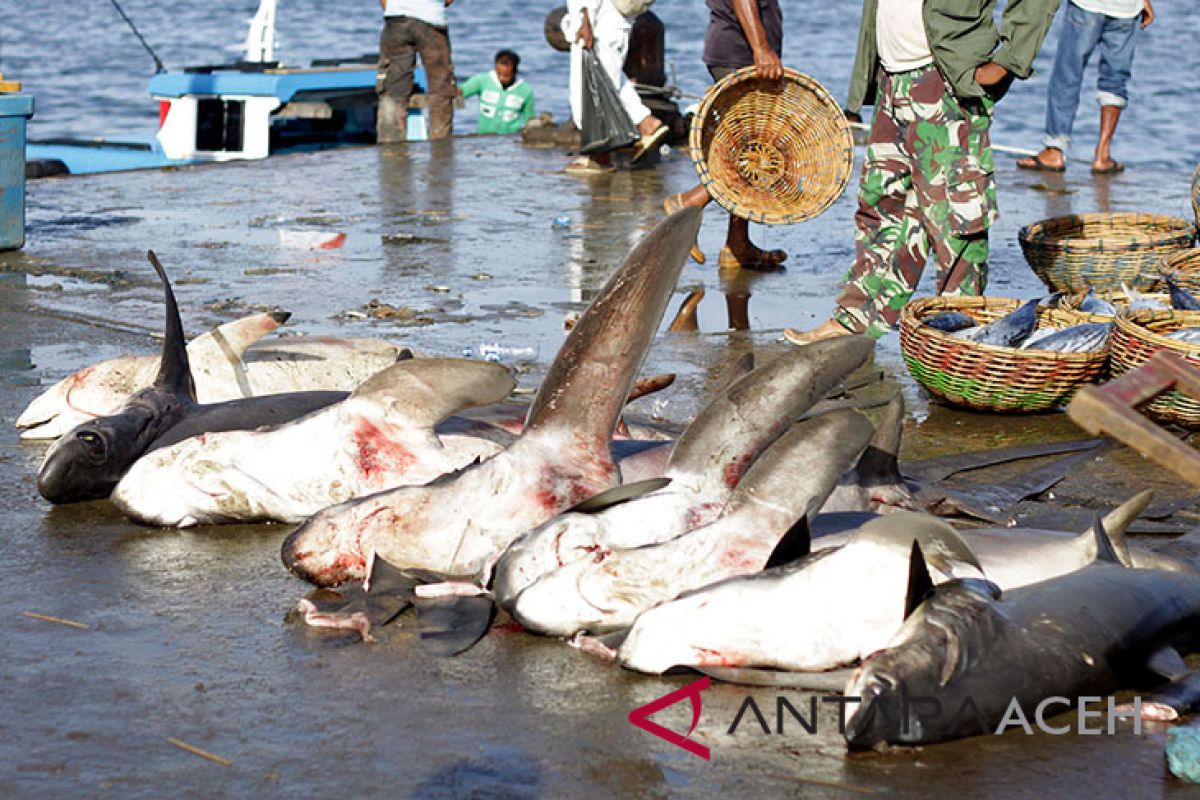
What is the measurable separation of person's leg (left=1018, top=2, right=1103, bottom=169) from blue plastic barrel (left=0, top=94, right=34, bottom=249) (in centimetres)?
798

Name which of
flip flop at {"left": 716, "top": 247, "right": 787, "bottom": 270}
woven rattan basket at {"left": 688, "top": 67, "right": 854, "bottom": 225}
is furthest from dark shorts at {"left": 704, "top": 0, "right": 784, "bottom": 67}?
woven rattan basket at {"left": 688, "top": 67, "right": 854, "bottom": 225}

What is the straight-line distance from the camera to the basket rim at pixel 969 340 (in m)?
7.18

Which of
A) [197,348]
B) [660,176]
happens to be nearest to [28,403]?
[197,348]

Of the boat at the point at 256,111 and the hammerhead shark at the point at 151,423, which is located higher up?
the hammerhead shark at the point at 151,423

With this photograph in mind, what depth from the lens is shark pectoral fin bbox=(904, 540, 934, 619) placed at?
4.08 metres

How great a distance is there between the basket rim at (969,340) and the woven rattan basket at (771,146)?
183 cm

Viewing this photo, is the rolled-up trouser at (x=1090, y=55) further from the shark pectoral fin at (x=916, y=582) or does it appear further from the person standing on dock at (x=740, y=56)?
the shark pectoral fin at (x=916, y=582)

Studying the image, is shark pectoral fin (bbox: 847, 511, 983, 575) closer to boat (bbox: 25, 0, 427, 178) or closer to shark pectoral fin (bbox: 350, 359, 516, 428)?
shark pectoral fin (bbox: 350, 359, 516, 428)

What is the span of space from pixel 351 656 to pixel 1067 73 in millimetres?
11207

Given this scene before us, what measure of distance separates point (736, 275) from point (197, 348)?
440 cm

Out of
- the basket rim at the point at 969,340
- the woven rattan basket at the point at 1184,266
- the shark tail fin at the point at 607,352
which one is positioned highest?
the shark tail fin at the point at 607,352

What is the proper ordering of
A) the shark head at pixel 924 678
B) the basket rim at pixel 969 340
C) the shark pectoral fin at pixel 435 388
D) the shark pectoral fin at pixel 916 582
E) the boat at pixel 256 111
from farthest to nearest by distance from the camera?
1. the boat at pixel 256 111
2. the basket rim at pixel 969 340
3. the shark pectoral fin at pixel 435 388
4. the shark pectoral fin at pixel 916 582
5. the shark head at pixel 924 678

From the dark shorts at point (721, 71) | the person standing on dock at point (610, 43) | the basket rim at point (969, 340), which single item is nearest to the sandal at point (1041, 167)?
the person standing on dock at point (610, 43)

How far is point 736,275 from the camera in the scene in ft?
35.1
